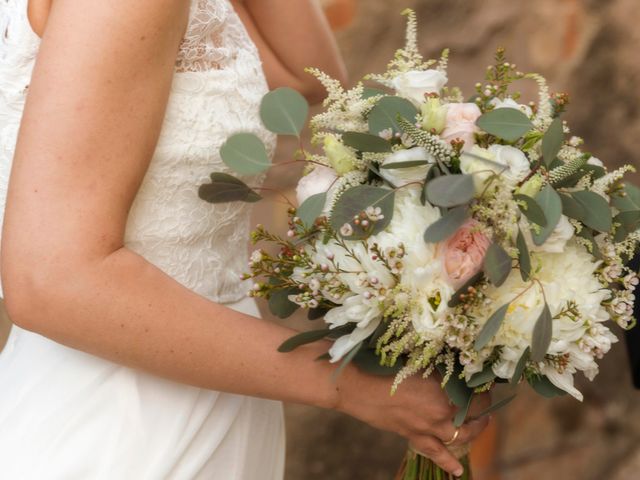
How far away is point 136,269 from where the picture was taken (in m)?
1.10

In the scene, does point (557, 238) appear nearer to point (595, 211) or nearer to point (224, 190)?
point (595, 211)

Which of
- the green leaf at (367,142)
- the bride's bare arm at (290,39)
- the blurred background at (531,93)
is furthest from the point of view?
the blurred background at (531,93)

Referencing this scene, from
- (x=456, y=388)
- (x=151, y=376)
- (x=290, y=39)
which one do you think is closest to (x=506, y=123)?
(x=456, y=388)

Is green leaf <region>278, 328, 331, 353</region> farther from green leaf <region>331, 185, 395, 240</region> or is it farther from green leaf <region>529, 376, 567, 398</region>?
green leaf <region>529, 376, 567, 398</region>

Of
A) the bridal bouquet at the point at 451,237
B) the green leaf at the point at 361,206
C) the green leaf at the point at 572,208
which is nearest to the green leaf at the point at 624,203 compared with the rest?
the bridal bouquet at the point at 451,237

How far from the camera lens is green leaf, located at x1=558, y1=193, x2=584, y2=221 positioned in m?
1.07

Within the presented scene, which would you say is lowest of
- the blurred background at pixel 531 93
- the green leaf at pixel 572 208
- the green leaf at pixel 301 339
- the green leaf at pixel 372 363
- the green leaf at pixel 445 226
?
the blurred background at pixel 531 93

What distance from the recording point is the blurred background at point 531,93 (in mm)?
2240

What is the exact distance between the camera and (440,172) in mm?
1053

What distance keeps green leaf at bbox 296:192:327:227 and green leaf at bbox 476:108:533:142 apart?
0.72ft

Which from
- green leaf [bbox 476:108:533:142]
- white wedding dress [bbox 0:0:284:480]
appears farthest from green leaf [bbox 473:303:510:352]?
white wedding dress [bbox 0:0:284:480]

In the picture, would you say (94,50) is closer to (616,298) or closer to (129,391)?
(129,391)

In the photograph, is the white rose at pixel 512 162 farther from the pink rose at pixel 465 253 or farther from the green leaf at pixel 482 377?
the green leaf at pixel 482 377

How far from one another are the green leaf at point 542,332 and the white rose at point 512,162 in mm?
158
